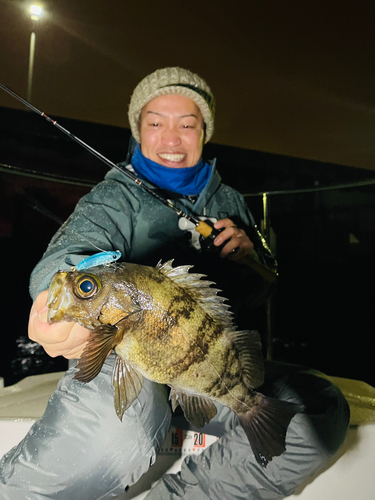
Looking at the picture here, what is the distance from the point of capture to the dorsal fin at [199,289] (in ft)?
2.94

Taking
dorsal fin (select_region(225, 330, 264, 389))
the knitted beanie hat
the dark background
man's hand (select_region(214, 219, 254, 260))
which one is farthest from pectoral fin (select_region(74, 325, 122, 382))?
the dark background

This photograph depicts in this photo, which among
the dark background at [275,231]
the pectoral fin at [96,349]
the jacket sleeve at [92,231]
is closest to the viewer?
the pectoral fin at [96,349]

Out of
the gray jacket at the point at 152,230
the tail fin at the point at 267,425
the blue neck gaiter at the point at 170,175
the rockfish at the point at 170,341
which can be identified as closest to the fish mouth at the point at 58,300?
the rockfish at the point at 170,341

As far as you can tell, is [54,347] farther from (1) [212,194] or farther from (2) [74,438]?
(1) [212,194]

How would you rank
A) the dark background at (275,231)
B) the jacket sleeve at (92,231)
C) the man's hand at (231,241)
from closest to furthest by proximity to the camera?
the jacket sleeve at (92,231) < the man's hand at (231,241) < the dark background at (275,231)

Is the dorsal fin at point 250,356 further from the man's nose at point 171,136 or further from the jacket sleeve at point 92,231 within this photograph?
the man's nose at point 171,136

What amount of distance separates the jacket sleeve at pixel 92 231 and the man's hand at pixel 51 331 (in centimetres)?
16

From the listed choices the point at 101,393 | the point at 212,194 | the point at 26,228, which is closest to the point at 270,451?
the point at 101,393

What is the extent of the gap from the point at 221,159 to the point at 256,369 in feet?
31.9

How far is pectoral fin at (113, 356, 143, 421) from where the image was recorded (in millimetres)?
863

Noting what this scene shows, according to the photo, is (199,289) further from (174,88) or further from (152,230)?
(174,88)

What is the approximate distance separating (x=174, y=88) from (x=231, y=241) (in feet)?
3.31

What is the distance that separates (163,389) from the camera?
4.32ft

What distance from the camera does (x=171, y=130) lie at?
1931mm
